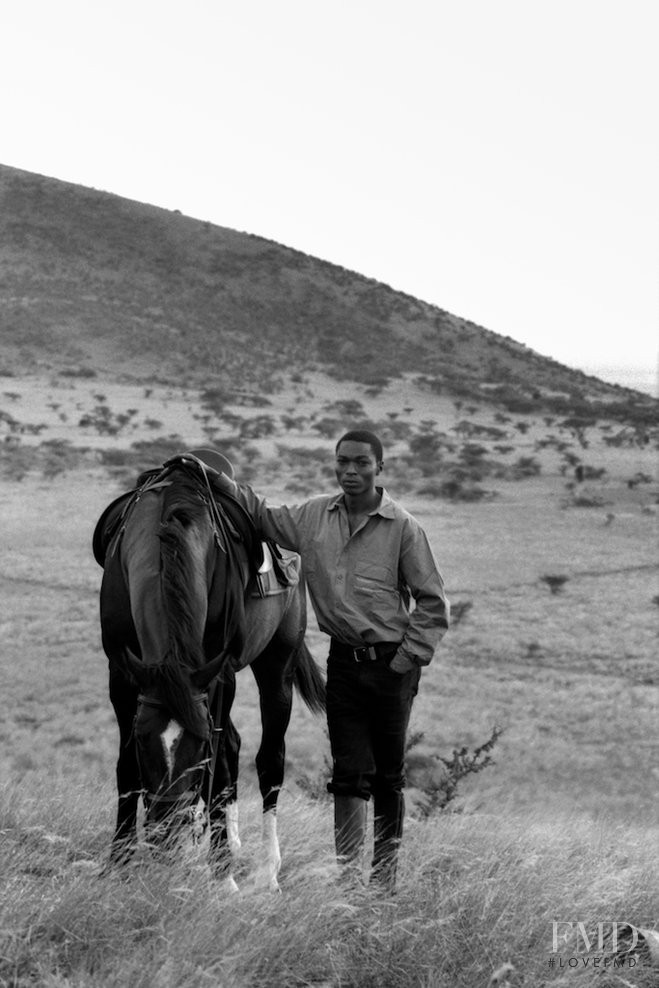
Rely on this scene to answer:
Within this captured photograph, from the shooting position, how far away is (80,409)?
52.4m

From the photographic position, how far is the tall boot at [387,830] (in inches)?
180

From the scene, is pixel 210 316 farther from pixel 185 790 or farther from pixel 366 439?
pixel 185 790

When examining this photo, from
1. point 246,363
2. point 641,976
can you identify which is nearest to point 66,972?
point 641,976

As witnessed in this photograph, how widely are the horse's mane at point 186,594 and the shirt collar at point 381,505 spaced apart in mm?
573

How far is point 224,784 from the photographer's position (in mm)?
5320

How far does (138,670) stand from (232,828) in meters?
1.63

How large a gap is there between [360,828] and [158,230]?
99.5m

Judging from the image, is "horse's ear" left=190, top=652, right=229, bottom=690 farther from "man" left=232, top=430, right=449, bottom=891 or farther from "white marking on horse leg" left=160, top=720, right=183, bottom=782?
"man" left=232, top=430, right=449, bottom=891

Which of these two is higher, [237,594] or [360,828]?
[237,594]

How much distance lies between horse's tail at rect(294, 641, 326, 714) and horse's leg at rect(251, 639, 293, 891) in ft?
1.93

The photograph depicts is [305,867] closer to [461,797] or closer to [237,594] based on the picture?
[237,594]

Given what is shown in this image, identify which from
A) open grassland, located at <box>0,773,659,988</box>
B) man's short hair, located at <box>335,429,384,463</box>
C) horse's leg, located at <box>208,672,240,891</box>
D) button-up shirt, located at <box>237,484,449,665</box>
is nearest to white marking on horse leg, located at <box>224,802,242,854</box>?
horse's leg, located at <box>208,672,240,891</box>

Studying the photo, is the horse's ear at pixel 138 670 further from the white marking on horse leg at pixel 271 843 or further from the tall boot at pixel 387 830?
the tall boot at pixel 387 830

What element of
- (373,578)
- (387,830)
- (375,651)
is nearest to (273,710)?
(387,830)
